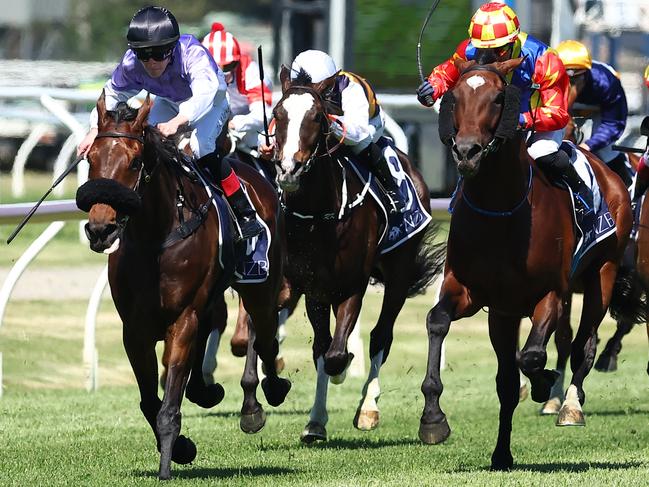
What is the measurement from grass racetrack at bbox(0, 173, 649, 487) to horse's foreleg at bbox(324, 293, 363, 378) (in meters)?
0.41

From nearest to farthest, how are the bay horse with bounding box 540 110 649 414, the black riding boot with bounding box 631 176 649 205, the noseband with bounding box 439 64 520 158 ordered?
1. the noseband with bounding box 439 64 520 158
2. the black riding boot with bounding box 631 176 649 205
3. the bay horse with bounding box 540 110 649 414

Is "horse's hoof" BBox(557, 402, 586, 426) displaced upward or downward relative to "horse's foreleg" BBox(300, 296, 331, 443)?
downward

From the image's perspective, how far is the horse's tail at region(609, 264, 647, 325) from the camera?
31.7 ft

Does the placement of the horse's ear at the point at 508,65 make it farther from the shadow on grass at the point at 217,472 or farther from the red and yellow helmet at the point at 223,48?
the red and yellow helmet at the point at 223,48

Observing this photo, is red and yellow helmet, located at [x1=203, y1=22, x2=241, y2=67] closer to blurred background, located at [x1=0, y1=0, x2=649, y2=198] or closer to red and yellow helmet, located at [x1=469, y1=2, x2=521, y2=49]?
blurred background, located at [x1=0, y1=0, x2=649, y2=198]

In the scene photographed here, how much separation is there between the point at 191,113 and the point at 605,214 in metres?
2.49

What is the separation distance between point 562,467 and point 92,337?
3986 millimetres

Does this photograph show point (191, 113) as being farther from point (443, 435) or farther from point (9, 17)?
point (9, 17)

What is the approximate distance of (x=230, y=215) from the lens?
301 inches

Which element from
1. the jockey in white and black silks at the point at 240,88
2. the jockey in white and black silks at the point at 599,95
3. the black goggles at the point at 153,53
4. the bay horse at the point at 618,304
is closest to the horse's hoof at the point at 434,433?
the black goggles at the point at 153,53

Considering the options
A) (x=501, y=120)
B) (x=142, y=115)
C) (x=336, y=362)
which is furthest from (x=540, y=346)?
(x=142, y=115)

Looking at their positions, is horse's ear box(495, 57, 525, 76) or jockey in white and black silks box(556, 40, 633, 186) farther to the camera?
jockey in white and black silks box(556, 40, 633, 186)

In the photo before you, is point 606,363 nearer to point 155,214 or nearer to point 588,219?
point 588,219

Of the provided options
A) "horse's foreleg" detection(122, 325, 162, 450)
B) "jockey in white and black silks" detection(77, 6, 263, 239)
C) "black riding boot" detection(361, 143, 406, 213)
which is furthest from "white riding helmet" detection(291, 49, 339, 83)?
"horse's foreleg" detection(122, 325, 162, 450)
